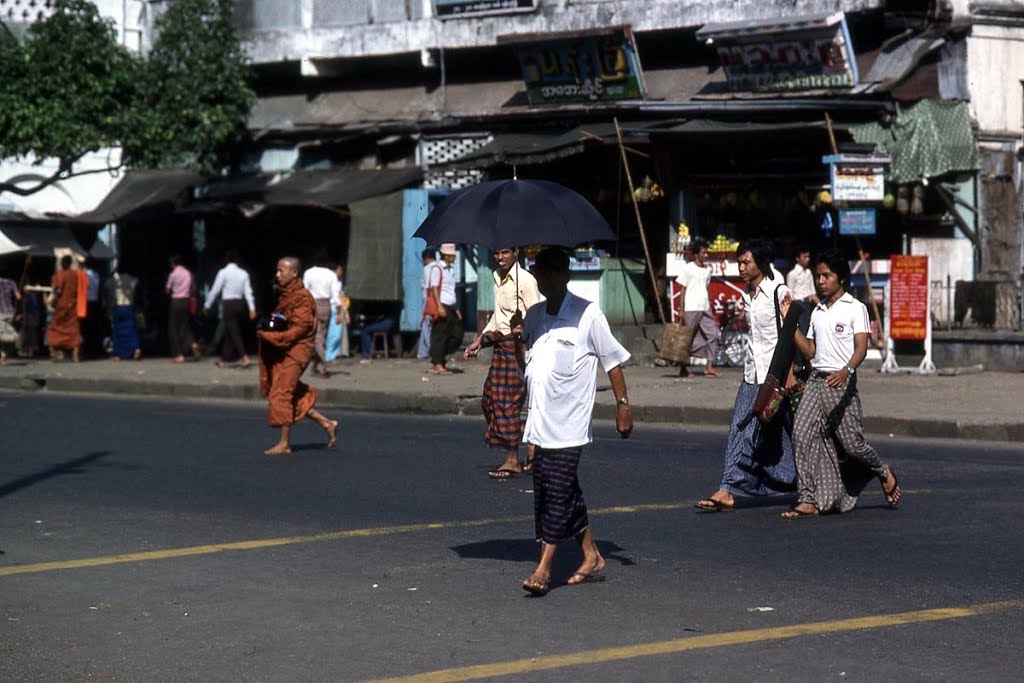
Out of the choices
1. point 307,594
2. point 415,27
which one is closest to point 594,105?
point 415,27

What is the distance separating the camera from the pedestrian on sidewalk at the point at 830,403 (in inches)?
391

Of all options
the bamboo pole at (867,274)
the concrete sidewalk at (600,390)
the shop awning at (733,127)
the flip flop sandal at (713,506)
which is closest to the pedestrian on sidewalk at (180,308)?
the concrete sidewalk at (600,390)

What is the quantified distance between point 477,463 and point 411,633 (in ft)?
20.5

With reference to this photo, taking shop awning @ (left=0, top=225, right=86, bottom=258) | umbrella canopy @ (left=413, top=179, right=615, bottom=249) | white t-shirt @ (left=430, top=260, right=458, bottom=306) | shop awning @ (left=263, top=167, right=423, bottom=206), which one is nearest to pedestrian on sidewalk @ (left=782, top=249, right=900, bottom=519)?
umbrella canopy @ (left=413, top=179, right=615, bottom=249)

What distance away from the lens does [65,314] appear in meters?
26.6

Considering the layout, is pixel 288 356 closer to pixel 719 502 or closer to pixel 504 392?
pixel 504 392

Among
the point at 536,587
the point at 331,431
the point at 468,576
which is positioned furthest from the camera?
the point at 331,431

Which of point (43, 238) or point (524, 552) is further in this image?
point (43, 238)

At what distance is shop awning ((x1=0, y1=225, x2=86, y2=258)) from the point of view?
28.6m

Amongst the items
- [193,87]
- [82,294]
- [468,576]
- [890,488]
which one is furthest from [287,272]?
[193,87]

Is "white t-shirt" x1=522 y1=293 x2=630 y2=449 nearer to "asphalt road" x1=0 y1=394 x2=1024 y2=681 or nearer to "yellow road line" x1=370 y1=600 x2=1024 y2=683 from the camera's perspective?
"asphalt road" x1=0 y1=394 x2=1024 y2=681

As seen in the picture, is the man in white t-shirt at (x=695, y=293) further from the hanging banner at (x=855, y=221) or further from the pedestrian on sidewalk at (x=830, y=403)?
the pedestrian on sidewalk at (x=830, y=403)

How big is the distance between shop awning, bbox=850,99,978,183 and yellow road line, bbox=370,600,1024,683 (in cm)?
1465

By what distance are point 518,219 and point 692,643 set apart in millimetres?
2505
